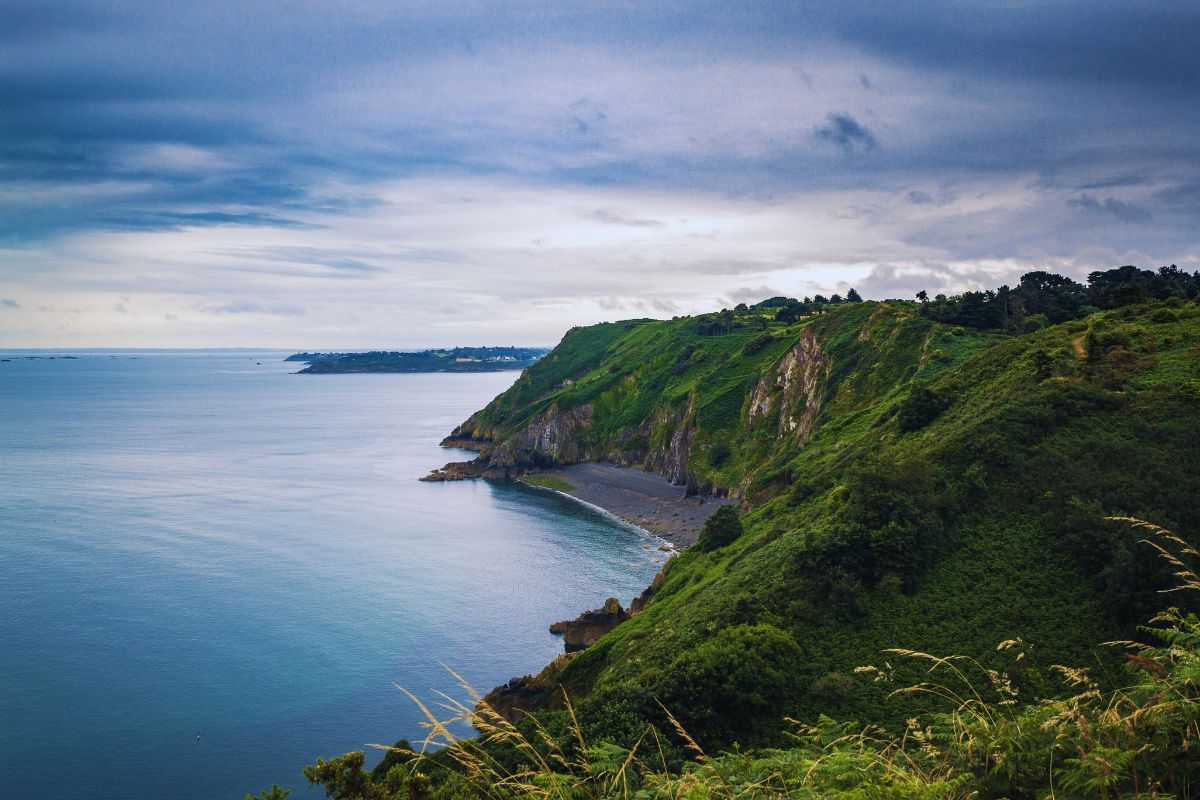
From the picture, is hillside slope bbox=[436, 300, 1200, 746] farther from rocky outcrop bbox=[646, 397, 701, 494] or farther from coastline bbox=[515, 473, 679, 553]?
rocky outcrop bbox=[646, 397, 701, 494]

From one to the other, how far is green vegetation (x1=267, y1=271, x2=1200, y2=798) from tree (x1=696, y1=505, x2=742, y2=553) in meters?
0.20

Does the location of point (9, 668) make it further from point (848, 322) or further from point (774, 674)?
point (848, 322)

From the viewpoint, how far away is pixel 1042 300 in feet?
260

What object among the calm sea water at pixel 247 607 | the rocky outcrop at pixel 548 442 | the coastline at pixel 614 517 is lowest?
the calm sea water at pixel 247 607

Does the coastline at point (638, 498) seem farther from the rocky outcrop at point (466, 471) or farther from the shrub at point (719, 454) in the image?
the shrub at point (719, 454)

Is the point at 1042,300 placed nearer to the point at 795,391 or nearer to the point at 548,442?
the point at 795,391

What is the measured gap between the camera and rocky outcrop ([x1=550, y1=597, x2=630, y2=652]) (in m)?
56.2

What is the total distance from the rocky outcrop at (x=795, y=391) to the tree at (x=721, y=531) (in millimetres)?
30893

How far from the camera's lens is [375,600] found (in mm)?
64250

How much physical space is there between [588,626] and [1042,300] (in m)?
64.3

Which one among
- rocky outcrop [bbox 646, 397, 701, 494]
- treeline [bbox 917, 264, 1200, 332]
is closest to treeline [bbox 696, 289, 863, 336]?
rocky outcrop [bbox 646, 397, 701, 494]

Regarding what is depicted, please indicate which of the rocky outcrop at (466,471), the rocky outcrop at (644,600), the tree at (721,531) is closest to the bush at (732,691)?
the tree at (721,531)

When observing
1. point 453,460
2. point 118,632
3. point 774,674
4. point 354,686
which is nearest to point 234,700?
point 354,686

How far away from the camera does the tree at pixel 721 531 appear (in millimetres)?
56094
